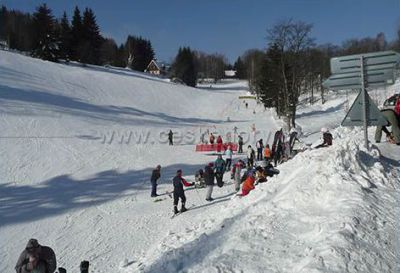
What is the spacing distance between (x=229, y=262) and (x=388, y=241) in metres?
2.69

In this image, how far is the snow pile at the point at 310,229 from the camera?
21.5ft

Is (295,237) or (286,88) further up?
(286,88)

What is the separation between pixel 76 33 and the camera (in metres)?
78.0

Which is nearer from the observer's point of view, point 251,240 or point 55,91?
point 251,240

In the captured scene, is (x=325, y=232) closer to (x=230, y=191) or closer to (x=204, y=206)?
(x=204, y=206)

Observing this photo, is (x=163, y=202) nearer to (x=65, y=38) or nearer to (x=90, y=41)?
(x=65, y=38)

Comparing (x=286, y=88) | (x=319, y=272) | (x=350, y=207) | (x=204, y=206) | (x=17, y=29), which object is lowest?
(x=204, y=206)

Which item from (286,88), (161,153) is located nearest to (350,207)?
(161,153)

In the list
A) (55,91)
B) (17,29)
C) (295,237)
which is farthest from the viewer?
(17,29)

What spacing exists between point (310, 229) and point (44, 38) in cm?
6533

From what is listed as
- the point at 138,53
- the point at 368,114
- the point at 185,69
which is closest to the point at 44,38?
the point at 185,69

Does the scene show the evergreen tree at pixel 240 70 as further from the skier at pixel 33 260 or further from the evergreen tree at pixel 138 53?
the skier at pixel 33 260

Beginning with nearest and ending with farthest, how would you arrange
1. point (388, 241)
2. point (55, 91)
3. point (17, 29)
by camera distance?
point (388, 241), point (55, 91), point (17, 29)

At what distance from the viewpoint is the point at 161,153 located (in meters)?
27.1
